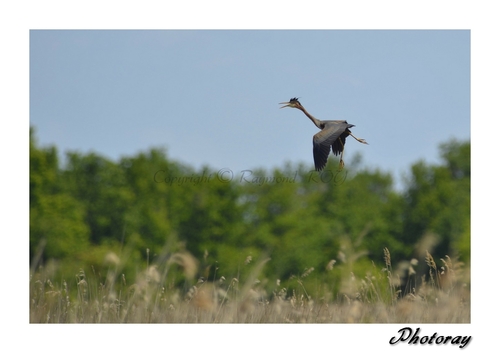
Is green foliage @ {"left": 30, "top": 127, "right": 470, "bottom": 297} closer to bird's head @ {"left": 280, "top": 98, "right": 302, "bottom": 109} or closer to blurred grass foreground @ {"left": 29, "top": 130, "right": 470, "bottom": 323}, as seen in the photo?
blurred grass foreground @ {"left": 29, "top": 130, "right": 470, "bottom": 323}

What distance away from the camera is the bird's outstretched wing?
8711 mm

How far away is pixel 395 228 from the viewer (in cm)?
4316

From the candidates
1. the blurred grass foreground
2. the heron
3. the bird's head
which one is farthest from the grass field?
the blurred grass foreground

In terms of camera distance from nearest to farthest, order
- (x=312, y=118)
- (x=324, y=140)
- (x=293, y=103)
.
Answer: (x=324, y=140) → (x=312, y=118) → (x=293, y=103)

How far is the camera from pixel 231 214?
38906 millimetres

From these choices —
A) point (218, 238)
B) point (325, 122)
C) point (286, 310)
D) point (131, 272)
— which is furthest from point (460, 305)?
point (218, 238)

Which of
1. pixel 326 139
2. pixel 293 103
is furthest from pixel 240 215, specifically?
pixel 326 139

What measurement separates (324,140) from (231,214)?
30370 mm

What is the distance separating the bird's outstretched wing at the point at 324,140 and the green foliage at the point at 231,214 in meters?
25.8

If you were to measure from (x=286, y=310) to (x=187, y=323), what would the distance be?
3.75 feet

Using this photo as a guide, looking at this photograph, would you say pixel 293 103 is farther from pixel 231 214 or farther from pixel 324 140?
pixel 231 214

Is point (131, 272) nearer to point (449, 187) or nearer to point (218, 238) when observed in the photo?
point (218, 238)

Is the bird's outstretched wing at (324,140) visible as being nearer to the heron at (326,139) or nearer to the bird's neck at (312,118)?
the heron at (326,139)

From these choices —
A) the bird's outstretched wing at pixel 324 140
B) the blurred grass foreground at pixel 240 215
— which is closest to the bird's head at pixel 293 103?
the bird's outstretched wing at pixel 324 140
